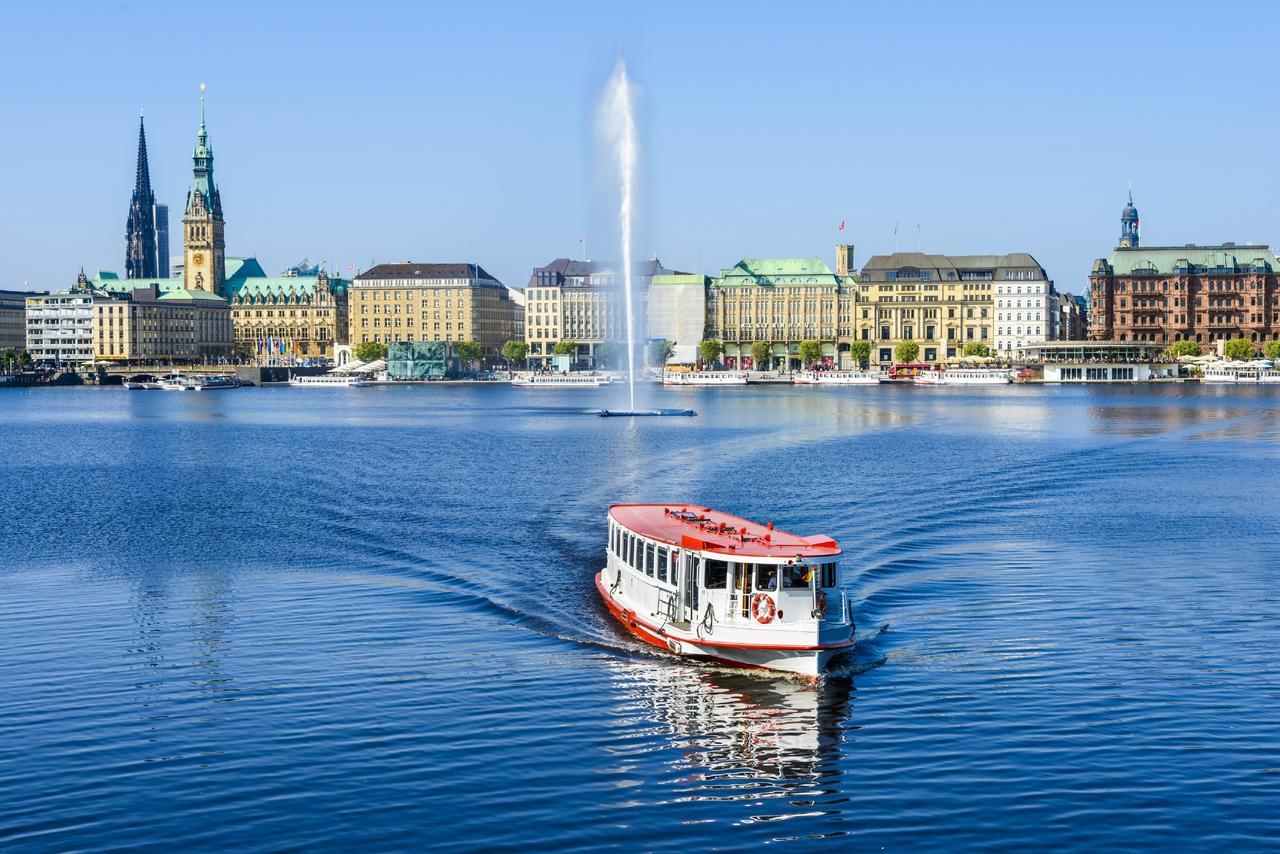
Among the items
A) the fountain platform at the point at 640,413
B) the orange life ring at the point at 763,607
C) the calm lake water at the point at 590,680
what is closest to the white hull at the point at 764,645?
the orange life ring at the point at 763,607

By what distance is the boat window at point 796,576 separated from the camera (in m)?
33.8

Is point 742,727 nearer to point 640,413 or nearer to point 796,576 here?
point 796,576

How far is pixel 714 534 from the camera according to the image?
36.5 meters

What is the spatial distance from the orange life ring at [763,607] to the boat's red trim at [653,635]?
666 millimetres

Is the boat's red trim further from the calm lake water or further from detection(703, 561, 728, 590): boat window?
detection(703, 561, 728, 590): boat window

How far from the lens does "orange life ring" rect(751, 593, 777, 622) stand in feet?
111

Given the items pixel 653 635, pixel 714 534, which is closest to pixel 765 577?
pixel 714 534

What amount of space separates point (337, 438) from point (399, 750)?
3402 inches

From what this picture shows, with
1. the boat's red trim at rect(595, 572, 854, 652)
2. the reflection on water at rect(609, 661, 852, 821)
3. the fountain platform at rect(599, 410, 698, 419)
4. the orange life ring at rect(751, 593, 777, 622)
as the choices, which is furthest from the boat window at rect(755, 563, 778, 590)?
the fountain platform at rect(599, 410, 698, 419)

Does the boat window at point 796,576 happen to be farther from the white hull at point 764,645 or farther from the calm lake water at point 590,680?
the calm lake water at point 590,680

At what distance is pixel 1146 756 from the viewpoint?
27.9m

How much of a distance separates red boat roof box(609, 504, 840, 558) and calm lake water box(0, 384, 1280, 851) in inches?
108

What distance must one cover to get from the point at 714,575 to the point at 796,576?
2000mm

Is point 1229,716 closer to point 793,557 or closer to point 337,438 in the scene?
point 793,557
